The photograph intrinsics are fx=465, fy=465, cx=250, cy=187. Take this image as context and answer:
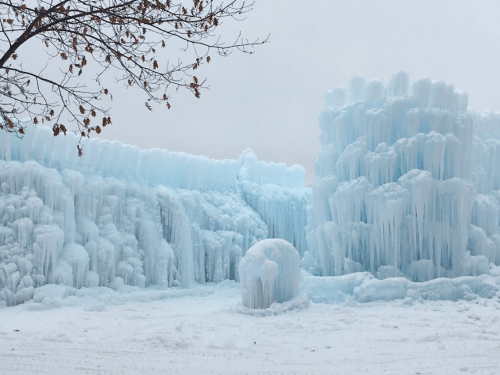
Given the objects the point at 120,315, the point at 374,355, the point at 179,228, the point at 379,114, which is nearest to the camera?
the point at 374,355

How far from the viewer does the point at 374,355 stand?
7.24 meters

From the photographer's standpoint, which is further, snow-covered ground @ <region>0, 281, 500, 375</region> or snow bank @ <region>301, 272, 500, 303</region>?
snow bank @ <region>301, 272, 500, 303</region>

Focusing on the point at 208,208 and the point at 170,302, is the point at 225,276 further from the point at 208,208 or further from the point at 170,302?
the point at 170,302

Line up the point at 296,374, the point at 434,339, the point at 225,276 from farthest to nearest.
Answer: the point at 225,276
the point at 434,339
the point at 296,374

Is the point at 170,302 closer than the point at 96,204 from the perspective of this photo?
Yes

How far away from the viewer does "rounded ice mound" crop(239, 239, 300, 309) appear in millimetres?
10625

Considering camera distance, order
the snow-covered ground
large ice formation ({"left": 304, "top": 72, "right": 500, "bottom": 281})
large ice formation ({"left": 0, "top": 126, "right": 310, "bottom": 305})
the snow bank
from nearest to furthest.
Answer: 1. the snow-covered ground
2. large ice formation ({"left": 0, "top": 126, "right": 310, "bottom": 305})
3. the snow bank
4. large ice formation ({"left": 304, "top": 72, "right": 500, "bottom": 281})

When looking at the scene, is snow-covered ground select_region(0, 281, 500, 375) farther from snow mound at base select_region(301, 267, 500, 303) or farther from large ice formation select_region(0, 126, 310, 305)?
large ice formation select_region(0, 126, 310, 305)

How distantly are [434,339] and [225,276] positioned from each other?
31.3 ft

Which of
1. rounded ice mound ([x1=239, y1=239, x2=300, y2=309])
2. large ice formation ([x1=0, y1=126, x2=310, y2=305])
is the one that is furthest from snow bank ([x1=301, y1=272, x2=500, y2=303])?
large ice formation ([x1=0, y1=126, x2=310, y2=305])

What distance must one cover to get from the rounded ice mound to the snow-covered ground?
0.39 meters

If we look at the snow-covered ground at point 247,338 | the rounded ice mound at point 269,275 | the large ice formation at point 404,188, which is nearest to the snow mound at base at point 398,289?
the snow-covered ground at point 247,338

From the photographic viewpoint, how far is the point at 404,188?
1283 centimetres

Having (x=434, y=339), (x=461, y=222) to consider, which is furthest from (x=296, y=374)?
(x=461, y=222)
